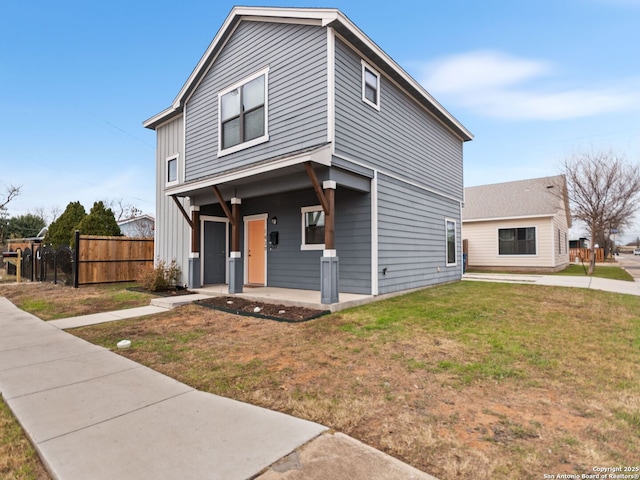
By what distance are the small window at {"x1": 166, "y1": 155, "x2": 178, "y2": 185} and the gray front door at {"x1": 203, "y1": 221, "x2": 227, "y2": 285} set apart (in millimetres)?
2434

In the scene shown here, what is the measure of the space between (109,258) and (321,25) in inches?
411

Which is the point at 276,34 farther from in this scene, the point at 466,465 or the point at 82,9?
the point at 82,9

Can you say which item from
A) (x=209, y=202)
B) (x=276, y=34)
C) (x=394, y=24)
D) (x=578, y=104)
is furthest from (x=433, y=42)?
(x=209, y=202)

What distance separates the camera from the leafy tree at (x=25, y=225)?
3422 cm

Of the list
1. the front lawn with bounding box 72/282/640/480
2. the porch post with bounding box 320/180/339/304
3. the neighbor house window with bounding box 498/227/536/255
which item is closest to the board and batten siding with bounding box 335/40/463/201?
the porch post with bounding box 320/180/339/304

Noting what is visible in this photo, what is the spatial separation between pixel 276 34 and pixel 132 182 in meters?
33.0

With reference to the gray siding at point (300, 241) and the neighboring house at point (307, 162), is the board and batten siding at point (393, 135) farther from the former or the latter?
the gray siding at point (300, 241)

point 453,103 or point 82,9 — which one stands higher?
point 82,9

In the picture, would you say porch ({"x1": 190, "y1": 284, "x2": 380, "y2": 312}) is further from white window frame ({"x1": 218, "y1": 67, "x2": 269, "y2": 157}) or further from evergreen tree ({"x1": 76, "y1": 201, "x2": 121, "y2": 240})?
evergreen tree ({"x1": 76, "y1": 201, "x2": 121, "y2": 240})

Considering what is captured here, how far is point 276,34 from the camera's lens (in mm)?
7777

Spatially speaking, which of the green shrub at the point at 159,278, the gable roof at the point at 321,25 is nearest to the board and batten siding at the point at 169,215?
the green shrub at the point at 159,278

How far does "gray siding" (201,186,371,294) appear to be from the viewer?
7703 millimetres

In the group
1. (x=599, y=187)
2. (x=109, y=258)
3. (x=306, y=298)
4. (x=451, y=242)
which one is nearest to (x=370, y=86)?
(x=306, y=298)

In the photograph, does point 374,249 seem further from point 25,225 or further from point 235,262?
point 25,225
